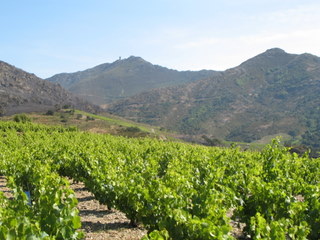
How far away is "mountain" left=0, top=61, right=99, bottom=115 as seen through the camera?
96463 mm

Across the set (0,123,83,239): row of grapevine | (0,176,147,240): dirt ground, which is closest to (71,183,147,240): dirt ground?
(0,176,147,240): dirt ground

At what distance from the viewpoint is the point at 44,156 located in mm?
17109

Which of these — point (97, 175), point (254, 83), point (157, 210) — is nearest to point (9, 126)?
point (97, 175)

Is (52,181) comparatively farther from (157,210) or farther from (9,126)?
(9,126)

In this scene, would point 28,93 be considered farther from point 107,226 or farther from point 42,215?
point 42,215

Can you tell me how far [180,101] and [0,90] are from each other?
281ft

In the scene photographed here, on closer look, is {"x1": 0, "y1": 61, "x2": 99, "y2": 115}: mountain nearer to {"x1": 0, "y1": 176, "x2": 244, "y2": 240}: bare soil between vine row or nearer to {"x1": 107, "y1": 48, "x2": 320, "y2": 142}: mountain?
{"x1": 107, "y1": 48, "x2": 320, "y2": 142}: mountain

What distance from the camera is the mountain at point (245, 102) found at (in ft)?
395

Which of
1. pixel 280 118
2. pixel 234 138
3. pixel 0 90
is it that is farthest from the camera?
pixel 280 118

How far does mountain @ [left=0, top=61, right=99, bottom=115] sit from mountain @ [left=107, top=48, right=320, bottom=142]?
35309 mm

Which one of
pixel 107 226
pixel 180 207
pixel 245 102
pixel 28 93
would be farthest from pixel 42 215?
pixel 245 102

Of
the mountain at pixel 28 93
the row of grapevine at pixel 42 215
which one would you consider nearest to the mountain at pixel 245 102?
the mountain at pixel 28 93

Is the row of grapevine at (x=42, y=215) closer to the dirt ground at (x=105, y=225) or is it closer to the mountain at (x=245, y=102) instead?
the dirt ground at (x=105, y=225)

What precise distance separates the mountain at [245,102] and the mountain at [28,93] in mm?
35309
